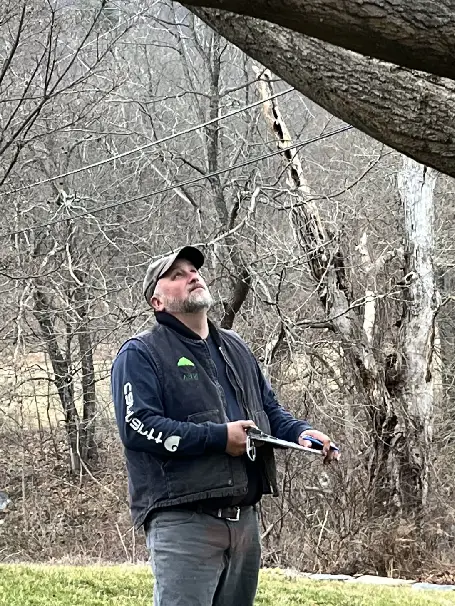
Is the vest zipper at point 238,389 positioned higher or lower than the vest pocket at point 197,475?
higher

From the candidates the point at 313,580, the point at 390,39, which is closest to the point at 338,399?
the point at 313,580

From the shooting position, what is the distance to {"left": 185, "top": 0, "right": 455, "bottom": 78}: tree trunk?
5.03 feet

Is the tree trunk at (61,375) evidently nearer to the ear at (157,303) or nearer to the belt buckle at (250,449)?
the ear at (157,303)

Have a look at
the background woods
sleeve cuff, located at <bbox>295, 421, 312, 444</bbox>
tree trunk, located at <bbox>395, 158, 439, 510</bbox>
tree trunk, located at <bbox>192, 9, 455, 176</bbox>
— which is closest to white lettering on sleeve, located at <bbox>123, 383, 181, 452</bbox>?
sleeve cuff, located at <bbox>295, 421, 312, 444</bbox>

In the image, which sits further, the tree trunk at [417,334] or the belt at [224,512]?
the tree trunk at [417,334]

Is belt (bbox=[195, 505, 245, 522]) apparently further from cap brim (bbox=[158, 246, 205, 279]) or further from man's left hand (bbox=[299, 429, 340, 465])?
cap brim (bbox=[158, 246, 205, 279])

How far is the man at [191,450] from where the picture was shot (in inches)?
109

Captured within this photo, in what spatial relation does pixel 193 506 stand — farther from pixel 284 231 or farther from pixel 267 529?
pixel 284 231

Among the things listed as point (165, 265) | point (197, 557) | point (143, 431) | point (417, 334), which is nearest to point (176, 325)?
point (165, 265)

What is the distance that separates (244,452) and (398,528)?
247 inches

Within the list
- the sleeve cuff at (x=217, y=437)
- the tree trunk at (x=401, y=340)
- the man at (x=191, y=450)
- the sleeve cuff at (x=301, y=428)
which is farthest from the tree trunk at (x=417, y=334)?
the sleeve cuff at (x=217, y=437)

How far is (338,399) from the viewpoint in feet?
33.5

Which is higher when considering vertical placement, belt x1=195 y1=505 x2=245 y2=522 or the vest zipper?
the vest zipper

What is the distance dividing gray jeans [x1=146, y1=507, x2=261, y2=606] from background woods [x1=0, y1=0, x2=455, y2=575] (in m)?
4.75
